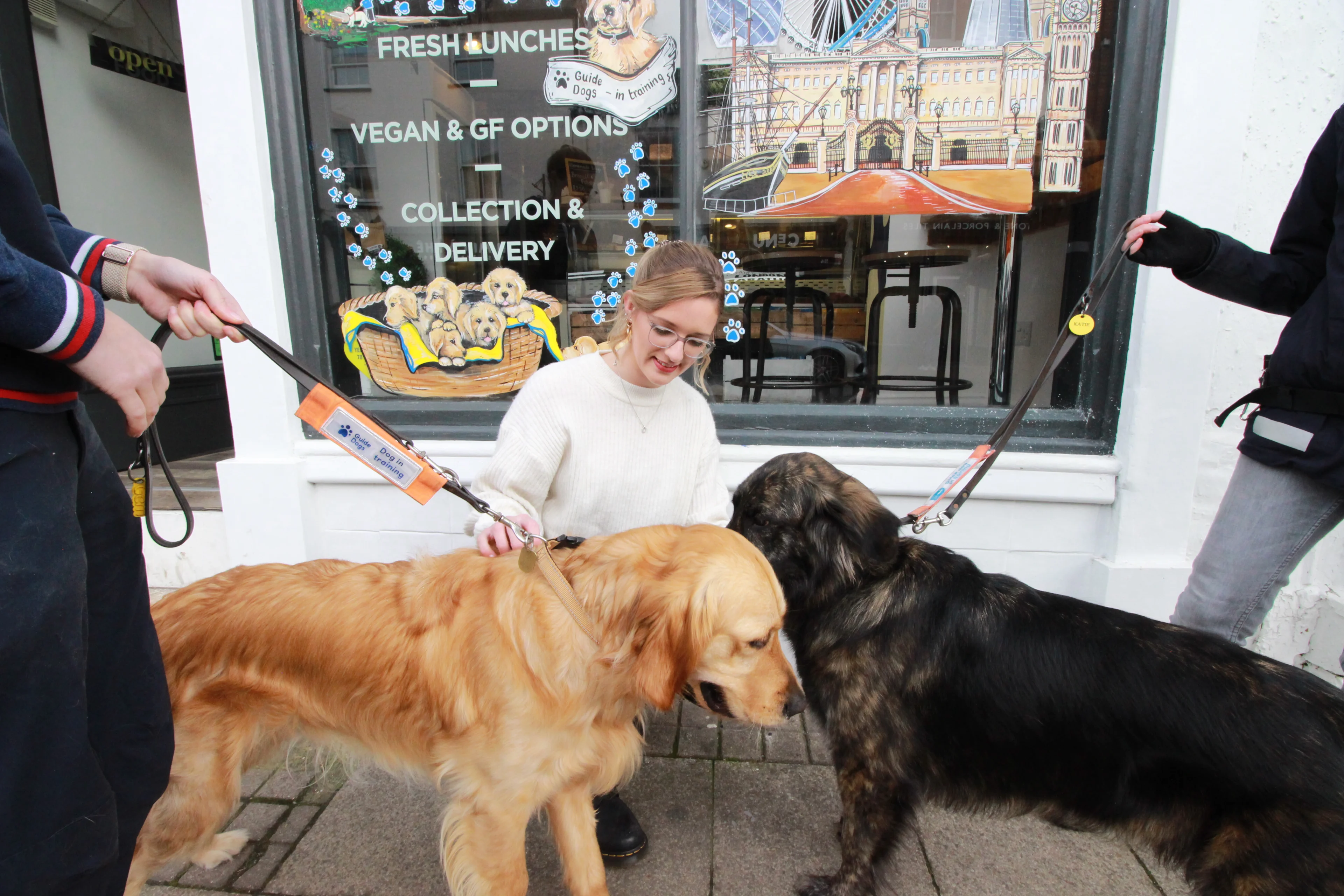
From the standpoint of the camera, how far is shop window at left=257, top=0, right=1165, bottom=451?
314cm

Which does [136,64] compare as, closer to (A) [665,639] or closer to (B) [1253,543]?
(A) [665,639]

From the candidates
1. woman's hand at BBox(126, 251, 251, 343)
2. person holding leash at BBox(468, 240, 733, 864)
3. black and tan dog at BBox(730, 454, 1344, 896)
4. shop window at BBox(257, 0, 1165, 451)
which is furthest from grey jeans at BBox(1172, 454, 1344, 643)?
→ woman's hand at BBox(126, 251, 251, 343)

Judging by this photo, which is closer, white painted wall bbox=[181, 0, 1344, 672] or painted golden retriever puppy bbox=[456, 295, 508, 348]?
white painted wall bbox=[181, 0, 1344, 672]

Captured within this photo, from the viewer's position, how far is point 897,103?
10.5 feet

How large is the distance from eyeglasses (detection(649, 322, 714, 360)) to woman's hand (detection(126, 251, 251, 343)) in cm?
105

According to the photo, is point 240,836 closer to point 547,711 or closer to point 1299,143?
point 547,711

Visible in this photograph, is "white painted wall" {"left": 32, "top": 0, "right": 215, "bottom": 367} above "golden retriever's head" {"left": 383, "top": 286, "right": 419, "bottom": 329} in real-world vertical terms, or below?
above

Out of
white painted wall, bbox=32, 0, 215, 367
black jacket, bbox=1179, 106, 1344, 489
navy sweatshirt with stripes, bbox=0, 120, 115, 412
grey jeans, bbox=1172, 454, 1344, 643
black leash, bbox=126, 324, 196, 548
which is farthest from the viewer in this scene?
white painted wall, bbox=32, 0, 215, 367

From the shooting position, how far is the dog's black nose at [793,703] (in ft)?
5.18

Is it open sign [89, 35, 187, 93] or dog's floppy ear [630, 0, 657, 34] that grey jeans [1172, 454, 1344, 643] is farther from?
open sign [89, 35, 187, 93]

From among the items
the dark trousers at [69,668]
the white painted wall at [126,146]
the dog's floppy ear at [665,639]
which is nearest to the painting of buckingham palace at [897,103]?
the dog's floppy ear at [665,639]

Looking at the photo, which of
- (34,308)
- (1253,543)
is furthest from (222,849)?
(1253,543)

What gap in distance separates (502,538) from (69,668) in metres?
0.92

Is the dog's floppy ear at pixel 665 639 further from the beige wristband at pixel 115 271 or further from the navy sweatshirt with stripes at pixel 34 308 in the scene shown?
the beige wristband at pixel 115 271
